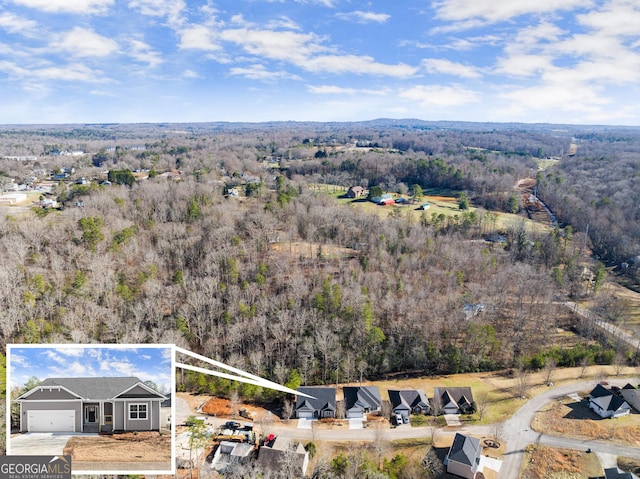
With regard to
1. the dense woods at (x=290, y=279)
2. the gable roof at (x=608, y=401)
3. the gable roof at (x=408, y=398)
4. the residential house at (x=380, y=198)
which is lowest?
the gable roof at (x=408, y=398)

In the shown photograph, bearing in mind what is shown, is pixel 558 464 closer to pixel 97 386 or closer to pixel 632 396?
pixel 632 396

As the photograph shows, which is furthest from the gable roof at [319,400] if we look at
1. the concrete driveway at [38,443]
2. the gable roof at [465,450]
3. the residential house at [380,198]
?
the residential house at [380,198]

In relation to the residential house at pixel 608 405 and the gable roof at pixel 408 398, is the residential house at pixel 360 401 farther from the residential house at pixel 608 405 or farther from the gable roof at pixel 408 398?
the residential house at pixel 608 405

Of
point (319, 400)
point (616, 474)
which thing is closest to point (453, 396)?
point (319, 400)

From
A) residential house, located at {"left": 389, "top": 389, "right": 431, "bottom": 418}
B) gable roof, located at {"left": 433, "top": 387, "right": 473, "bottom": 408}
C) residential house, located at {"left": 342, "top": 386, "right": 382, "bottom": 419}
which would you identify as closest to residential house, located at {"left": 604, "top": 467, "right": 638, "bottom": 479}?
gable roof, located at {"left": 433, "top": 387, "right": 473, "bottom": 408}

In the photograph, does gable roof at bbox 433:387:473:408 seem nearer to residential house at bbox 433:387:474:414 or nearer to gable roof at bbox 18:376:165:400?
residential house at bbox 433:387:474:414

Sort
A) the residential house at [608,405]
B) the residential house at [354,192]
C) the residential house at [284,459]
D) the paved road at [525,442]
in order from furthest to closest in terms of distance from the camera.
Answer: the residential house at [354,192] → the residential house at [608,405] → the paved road at [525,442] → the residential house at [284,459]
